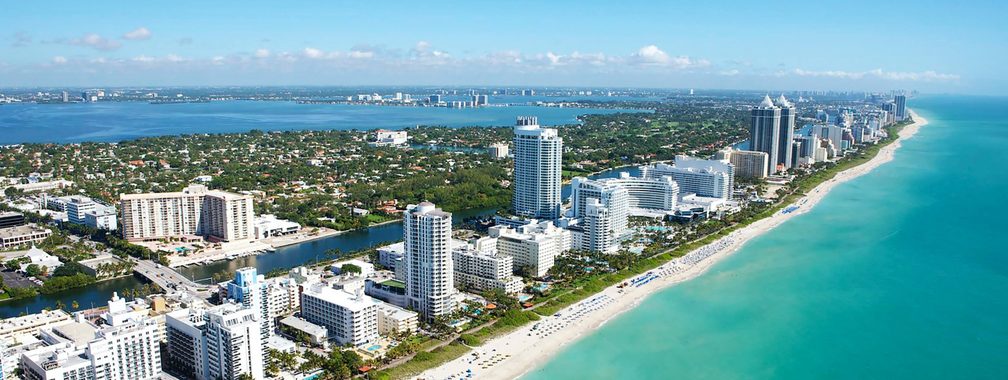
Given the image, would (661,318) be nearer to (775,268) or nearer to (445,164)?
(775,268)

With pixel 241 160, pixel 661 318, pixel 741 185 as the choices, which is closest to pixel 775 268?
pixel 661 318

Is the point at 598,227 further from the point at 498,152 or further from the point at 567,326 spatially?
the point at 498,152

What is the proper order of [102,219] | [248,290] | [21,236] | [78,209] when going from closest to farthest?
[248,290] → [21,236] → [102,219] → [78,209]

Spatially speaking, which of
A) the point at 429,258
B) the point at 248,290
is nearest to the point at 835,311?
the point at 429,258

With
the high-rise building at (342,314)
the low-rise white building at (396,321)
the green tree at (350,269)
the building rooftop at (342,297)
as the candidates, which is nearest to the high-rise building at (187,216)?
the green tree at (350,269)

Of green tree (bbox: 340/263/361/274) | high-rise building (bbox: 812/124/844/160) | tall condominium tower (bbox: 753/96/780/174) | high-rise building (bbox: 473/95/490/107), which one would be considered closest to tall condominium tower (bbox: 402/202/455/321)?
green tree (bbox: 340/263/361/274)

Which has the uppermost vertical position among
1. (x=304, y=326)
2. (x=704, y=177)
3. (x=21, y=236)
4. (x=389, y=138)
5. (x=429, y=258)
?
(x=389, y=138)

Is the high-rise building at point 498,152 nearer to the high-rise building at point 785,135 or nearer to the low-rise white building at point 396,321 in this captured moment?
the high-rise building at point 785,135
